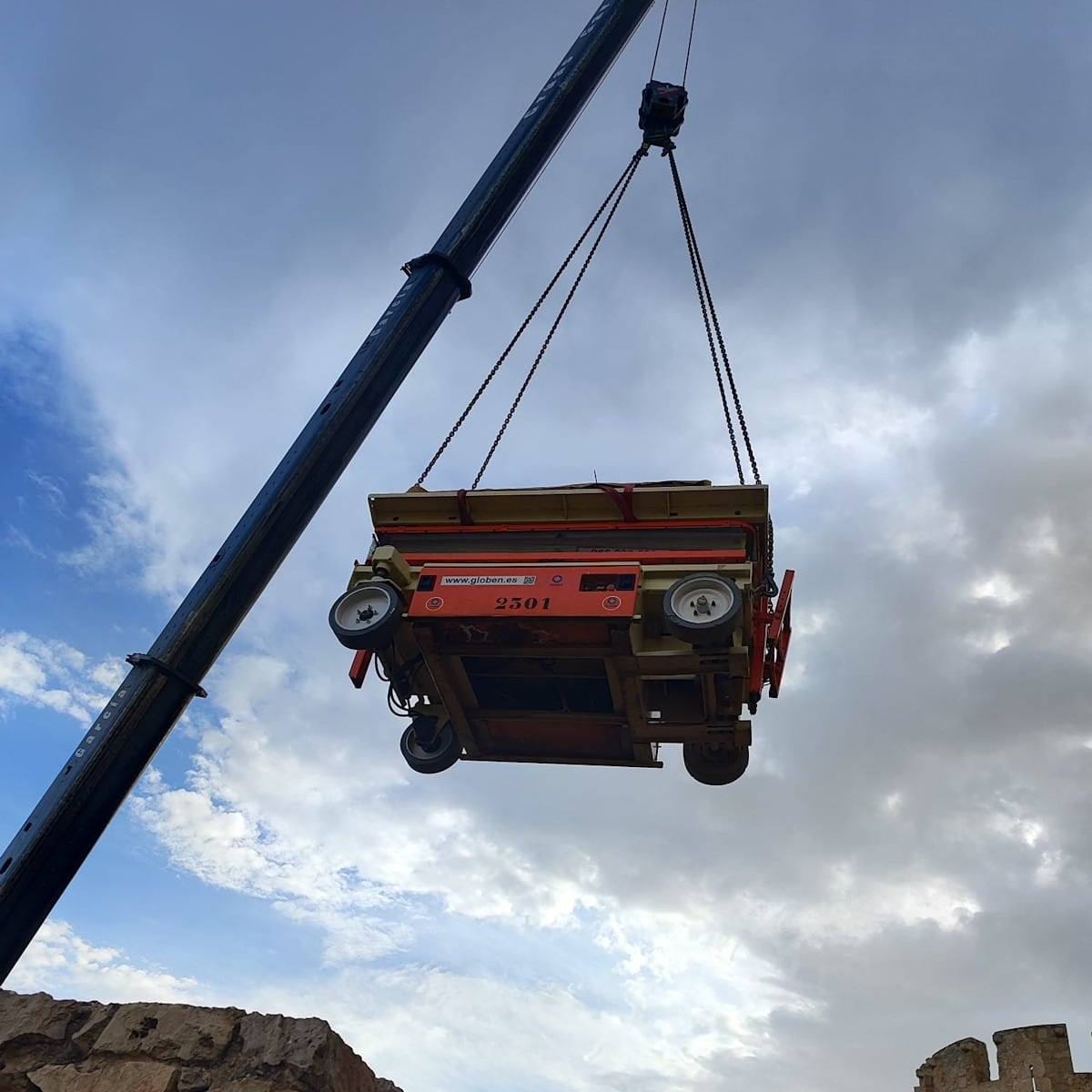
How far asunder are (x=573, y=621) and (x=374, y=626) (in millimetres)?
1607

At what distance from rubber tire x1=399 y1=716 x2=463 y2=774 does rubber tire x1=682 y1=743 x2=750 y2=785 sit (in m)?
2.25

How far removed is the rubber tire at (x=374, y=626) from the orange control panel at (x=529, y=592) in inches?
6.0

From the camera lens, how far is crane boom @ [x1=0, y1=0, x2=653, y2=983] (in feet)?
19.0

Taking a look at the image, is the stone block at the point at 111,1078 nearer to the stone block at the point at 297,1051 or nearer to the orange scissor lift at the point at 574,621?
the stone block at the point at 297,1051

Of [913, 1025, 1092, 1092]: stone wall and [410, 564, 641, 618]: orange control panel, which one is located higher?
[410, 564, 641, 618]: orange control panel

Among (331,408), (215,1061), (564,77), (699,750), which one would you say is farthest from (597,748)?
(564,77)

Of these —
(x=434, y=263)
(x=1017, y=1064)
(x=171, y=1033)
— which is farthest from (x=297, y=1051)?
(x=1017, y=1064)

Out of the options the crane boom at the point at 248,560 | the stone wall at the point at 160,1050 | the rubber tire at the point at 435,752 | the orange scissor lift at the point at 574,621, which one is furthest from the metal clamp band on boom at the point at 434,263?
the stone wall at the point at 160,1050

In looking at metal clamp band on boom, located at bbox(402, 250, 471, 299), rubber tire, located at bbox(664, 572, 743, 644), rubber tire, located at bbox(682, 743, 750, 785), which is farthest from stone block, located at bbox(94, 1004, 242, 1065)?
metal clamp band on boom, located at bbox(402, 250, 471, 299)

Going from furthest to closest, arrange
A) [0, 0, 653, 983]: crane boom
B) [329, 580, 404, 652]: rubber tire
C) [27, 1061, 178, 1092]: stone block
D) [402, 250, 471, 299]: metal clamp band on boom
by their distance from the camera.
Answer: [402, 250, 471, 299]: metal clamp band on boom
[329, 580, 404, 652]: rubber tire
[0, 0, 653, 983]: crane boom
[27, 1061, 178, 1092]: stone block

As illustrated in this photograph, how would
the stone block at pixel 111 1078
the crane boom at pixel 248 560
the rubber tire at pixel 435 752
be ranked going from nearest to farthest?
the stone block at pixel 111 1078 < the crane boom at pixel 248 560 < the rubber tire at pixel 435 752

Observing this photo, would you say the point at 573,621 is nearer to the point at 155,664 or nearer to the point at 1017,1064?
the point at 155,664

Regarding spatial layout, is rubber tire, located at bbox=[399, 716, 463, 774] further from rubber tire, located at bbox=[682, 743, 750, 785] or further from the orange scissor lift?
rubber tire, located at bbox=[682, 743, 750, 785]

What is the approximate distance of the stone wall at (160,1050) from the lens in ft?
18.5
